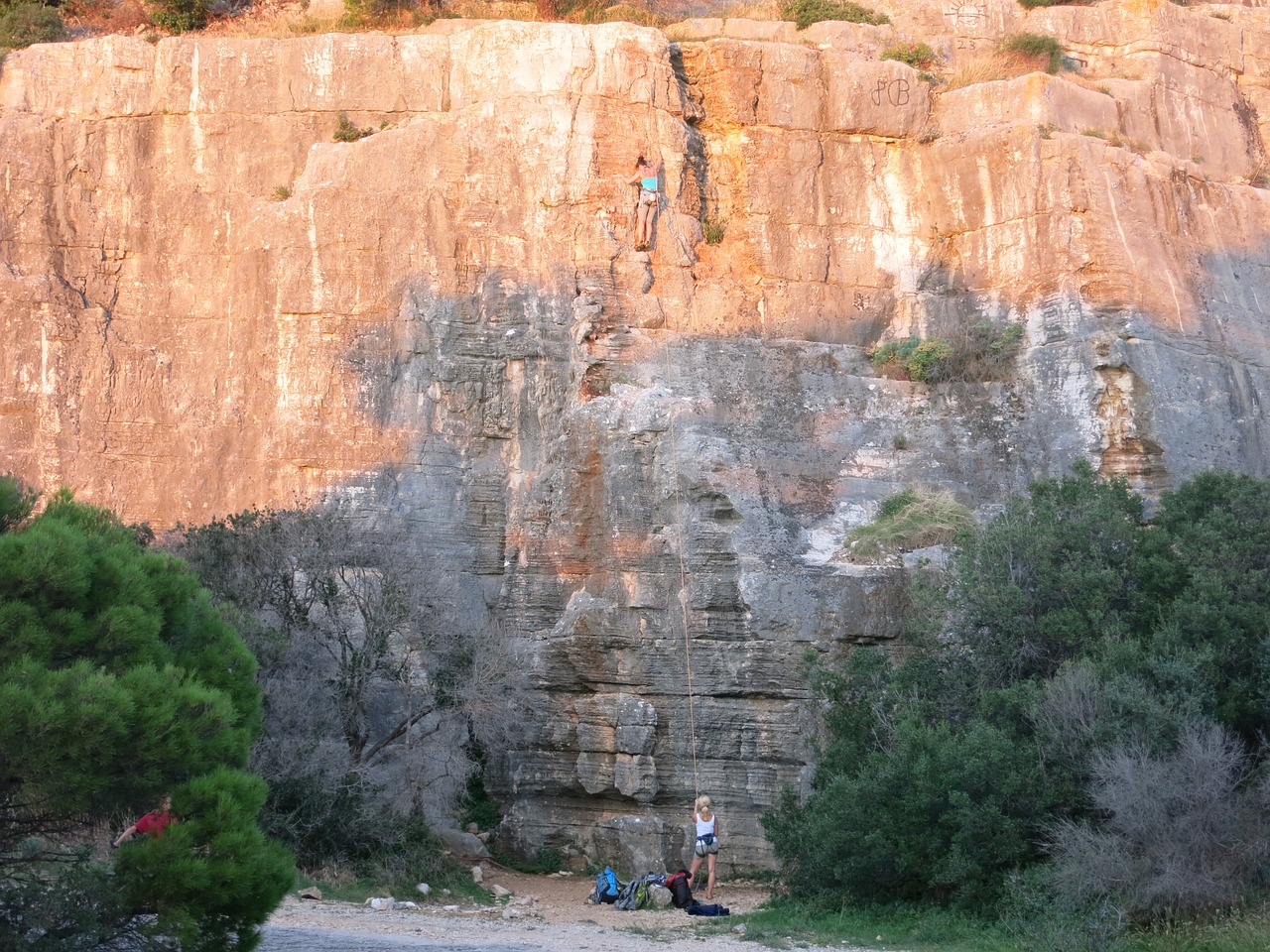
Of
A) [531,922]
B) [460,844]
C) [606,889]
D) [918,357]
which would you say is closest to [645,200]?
[918,357]

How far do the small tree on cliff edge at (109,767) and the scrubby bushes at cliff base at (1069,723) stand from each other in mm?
5935

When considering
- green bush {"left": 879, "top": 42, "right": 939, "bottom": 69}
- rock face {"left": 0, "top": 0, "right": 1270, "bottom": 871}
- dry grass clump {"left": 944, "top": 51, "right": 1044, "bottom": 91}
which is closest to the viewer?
rock face {"left": 0, "top": 0, "right": 1270, "bottom": 871}

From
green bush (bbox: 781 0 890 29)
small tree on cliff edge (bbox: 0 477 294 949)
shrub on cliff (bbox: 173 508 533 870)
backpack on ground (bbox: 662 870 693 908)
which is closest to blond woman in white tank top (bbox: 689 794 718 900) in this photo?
backpack on ground (bbox: 662 870 693 908)

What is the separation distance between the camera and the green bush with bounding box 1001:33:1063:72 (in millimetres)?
22906

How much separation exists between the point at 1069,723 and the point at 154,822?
779cm

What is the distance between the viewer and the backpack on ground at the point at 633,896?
46.7 ft

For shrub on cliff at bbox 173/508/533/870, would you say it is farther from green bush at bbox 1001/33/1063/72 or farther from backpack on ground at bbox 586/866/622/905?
green bush at bbox 1001/33/1063/72

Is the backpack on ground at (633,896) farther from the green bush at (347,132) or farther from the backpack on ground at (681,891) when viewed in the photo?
the green bush at (347,132)

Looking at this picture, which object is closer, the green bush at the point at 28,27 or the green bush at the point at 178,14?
the green bush at the point at 28,27

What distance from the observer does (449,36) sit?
2139 cm

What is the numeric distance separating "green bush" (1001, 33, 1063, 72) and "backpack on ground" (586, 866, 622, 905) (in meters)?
15.0

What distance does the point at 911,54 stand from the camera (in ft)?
73.5

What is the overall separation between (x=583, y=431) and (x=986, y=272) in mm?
6652

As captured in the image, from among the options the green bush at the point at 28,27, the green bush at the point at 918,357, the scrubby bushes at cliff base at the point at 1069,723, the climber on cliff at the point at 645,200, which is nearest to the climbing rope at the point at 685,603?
the scrubby bushes at cliff base at the point at 1069,723
